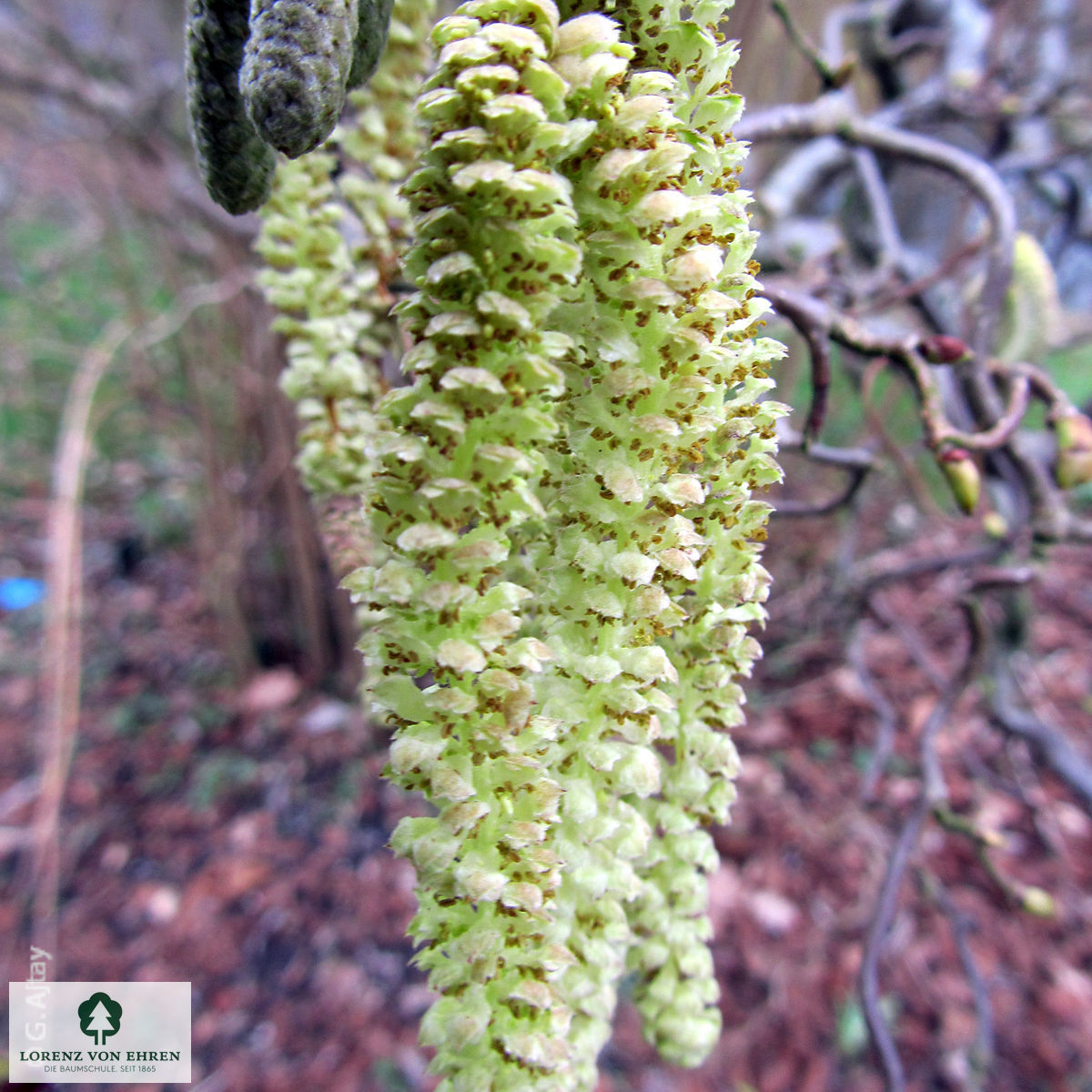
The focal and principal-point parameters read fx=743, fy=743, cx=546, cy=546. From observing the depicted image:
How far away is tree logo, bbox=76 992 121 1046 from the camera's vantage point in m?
1.28

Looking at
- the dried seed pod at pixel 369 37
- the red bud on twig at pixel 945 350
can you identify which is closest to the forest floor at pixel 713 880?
the red bud on twig at pixel 945 350

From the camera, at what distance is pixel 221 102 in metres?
0.32

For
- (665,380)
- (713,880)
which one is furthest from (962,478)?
(713,880)

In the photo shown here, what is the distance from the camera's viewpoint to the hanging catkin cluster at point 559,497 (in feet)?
1.01

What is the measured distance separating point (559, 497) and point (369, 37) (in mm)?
229

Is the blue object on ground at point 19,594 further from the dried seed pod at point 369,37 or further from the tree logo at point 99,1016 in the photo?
the dried seed pod at point 369,37

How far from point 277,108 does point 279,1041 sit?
1.71m

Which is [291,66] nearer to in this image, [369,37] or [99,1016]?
[369,37]

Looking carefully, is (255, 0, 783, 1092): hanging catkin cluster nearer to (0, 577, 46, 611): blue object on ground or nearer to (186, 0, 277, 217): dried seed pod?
(186, 0, 277, 217): dried seed pod

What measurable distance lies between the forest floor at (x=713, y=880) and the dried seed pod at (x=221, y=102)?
1.12m

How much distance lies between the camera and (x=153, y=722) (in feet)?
6.89

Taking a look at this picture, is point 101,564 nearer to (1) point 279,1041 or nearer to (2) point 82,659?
(2) point 82,659

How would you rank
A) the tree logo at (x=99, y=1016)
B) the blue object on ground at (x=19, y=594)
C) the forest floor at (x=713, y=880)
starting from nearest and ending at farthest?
the tree logo at (x=99, y=1016) → the forest floor at (x=713, y=880) → the blue object on ground at (x=19, y=594)

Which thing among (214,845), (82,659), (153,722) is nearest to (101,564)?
(82,659)
